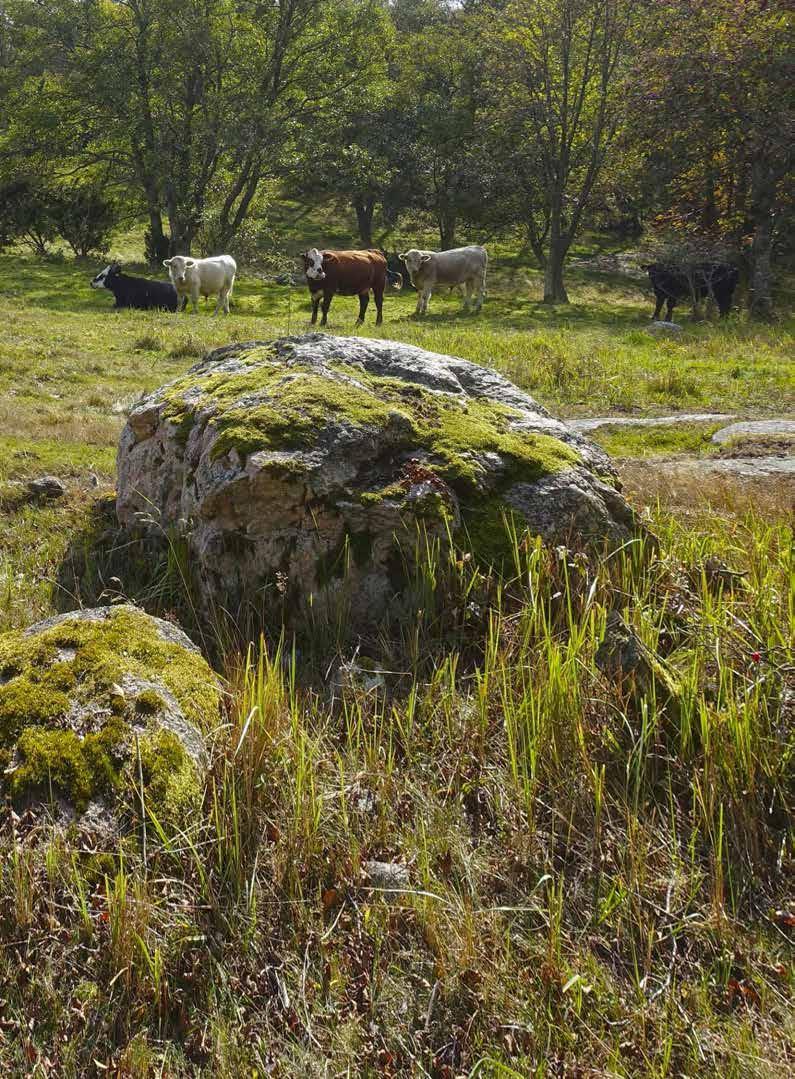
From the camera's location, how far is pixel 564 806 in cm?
267

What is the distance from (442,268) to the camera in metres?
25.2

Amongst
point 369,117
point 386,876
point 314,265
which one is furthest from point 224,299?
point 386,876

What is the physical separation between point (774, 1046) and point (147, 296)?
23784mm

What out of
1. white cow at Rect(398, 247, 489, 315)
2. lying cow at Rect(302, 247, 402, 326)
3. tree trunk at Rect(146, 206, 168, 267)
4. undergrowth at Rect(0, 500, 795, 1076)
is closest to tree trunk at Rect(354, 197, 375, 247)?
tree trunk at Rect(146, 206, 168, 267)

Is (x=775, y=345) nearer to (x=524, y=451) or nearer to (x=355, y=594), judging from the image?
(x=524, y=451)

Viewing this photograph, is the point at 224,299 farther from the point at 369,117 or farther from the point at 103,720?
the point at 103,720

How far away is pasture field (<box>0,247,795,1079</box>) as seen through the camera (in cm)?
198

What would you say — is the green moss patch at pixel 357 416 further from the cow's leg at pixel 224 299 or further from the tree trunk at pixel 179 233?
the tree trunk at pixel 179 233

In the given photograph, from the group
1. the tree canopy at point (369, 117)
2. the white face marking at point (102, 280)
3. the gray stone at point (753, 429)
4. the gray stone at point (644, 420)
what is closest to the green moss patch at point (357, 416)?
the gray stone at point (753, 429)

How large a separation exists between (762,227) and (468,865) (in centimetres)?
2836

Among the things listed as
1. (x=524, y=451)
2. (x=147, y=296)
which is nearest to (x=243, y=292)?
(x=147, y=296)

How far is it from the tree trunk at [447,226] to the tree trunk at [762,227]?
17.0m

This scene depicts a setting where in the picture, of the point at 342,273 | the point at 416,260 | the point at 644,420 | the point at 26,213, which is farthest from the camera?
the point at 26,213

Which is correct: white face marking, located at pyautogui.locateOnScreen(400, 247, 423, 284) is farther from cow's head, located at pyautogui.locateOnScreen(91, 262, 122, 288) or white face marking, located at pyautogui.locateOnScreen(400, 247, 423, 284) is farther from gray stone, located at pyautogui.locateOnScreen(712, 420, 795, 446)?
gray stone, located at pyautogui.locateOnScreen(712, 420, 795, 446)
